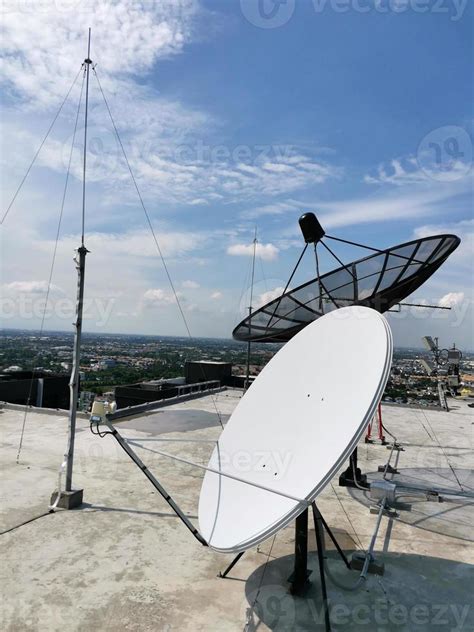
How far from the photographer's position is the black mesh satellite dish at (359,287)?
966cm

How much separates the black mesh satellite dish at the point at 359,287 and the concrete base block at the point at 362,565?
17.0ft

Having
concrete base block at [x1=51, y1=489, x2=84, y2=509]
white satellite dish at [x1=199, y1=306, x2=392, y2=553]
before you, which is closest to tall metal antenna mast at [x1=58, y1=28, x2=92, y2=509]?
concrete base block at [x1=51, y1=489, x2=84, y2=509]

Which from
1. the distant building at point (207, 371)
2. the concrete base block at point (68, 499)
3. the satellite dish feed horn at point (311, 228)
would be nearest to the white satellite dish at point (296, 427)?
the concrete base block at point (68, 499)

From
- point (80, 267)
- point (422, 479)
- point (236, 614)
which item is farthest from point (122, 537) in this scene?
point (422, 479)

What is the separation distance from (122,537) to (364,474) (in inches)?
245

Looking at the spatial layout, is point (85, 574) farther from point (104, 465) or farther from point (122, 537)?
point (104, 465)

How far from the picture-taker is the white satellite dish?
4.32 m

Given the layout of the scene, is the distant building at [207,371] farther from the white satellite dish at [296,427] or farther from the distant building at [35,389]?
the white satellite dish at [296,427]

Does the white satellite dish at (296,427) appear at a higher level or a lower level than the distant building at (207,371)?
higher

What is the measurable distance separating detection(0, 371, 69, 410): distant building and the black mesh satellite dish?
560 inches

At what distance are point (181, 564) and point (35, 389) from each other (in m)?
20.7

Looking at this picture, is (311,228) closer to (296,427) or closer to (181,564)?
(296,427)

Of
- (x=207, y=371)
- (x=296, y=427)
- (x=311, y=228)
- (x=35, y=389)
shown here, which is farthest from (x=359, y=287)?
(x=207, y=371)

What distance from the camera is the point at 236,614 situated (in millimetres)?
4992
